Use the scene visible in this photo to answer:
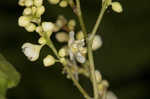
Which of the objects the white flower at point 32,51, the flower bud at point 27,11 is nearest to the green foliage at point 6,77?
the white flower at point 32,51

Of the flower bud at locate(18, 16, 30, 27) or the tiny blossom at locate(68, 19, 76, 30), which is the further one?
the tiny blossom at locate(68, 19, 76, 30)

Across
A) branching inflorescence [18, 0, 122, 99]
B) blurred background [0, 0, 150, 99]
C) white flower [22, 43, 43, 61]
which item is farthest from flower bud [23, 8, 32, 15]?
blurred background [0, 0, 150, 99]

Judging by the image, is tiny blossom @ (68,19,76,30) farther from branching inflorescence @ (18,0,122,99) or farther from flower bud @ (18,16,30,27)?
flower bud @ (18,16,30,27)

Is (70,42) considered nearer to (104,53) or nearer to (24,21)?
(24,21)

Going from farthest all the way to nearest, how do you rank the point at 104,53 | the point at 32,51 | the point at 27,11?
1. the point at 104,53
2. the point at 32,51
3. the point at 27,11

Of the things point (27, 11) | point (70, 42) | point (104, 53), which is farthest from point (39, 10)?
point (104, 53)

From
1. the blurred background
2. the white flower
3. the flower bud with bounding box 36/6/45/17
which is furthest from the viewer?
the blurred background

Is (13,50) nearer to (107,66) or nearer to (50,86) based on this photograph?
(50,86)

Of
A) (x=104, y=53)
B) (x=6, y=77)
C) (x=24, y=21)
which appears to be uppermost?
(x=24, y=21)
